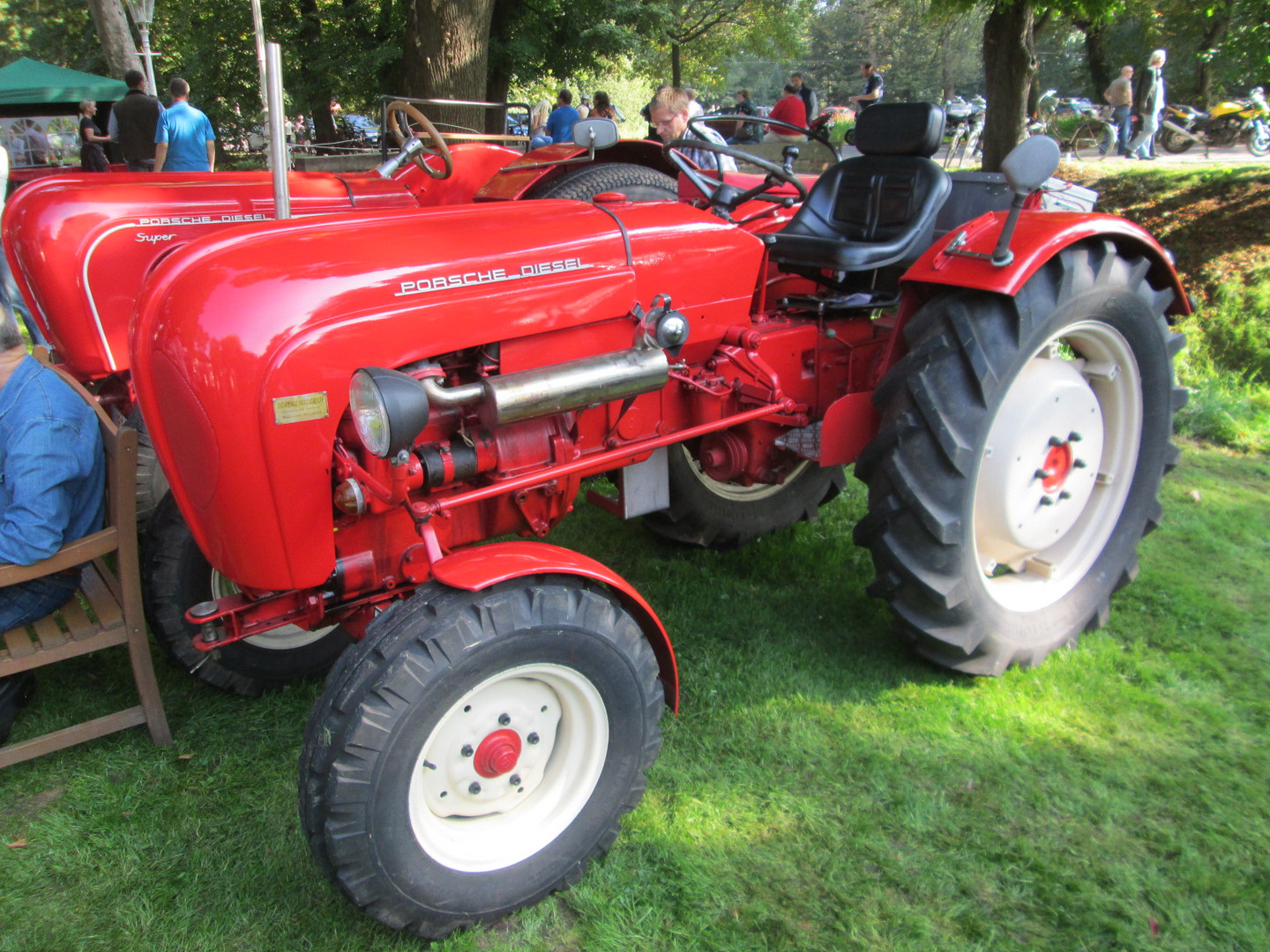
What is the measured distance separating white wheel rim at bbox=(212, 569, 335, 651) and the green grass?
14 centimetres

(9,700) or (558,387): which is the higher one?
(558,387)

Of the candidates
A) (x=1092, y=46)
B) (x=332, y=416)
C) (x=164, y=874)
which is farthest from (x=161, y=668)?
(x=1092, y=46)

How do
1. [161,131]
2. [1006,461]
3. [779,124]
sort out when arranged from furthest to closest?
[161,131] → [779,124] → [1006,461]

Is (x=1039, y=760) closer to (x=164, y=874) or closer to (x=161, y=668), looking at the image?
(x=164, y=874)

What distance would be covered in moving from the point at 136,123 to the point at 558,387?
26.3ft

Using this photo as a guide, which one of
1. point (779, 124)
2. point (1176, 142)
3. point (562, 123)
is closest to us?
point (779, 124)

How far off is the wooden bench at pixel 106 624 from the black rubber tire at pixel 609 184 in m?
1.81

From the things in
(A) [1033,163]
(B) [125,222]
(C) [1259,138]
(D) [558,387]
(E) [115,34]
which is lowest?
(D) [558,387]

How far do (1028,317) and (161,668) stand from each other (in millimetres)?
2863

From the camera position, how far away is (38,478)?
2.20 m

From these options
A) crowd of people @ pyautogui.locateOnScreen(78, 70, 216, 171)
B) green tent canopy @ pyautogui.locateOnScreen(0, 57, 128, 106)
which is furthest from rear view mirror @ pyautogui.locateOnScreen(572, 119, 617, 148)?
green tent canopy @ pyautogui.locateOnScreen(0, 57, 128, 106)

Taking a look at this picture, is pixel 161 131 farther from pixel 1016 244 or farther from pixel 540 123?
pixel 1016 244

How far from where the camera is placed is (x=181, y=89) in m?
7.38

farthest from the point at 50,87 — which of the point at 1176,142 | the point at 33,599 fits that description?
the point at 1176,142
